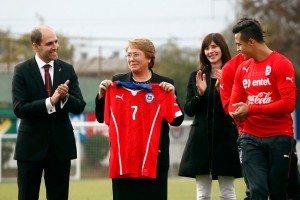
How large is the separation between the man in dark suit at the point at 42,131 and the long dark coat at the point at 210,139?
5.02ft

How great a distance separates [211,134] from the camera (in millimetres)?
9766

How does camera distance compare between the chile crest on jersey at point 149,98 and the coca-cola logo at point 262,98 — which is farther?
the chile crest on jersey at point 149,98

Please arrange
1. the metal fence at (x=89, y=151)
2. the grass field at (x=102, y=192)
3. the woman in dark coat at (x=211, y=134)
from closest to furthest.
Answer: the woman in dark coat at (x=211, y=134)
the grass field at (x=102, y=192)
the metal fence at (x=89, y=151)

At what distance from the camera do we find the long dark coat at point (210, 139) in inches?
380

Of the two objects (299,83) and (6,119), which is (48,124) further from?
(299,83)

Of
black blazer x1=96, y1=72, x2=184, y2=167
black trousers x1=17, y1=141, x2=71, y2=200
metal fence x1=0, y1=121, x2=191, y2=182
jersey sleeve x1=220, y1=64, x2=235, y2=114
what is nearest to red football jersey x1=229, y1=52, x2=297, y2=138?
jersey sleeve x1=220, y1=64, x2=235, y2=114

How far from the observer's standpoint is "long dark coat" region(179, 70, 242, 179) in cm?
966

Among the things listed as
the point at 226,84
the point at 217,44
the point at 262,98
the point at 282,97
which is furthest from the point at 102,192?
the point at 282,97

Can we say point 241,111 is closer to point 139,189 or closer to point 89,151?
point 139,189

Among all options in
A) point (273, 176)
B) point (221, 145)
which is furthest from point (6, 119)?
point (273, 176)

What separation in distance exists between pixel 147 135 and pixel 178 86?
3398cm

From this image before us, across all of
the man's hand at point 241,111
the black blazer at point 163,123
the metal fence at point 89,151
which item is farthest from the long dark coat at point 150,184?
the metal fence at point 89,151

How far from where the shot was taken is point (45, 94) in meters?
8.81

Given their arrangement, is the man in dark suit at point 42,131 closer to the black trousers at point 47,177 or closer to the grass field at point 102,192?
the black trousers at point 47,177
